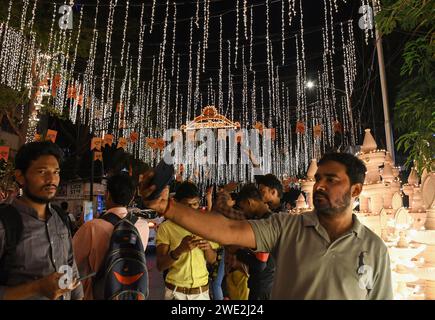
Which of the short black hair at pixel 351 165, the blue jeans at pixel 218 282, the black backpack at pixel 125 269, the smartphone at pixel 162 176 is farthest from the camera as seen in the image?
the blue jeans at pixel 218 282

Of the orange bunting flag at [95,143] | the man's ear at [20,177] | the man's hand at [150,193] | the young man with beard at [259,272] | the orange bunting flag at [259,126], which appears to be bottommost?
the young man with beard at [259,272]

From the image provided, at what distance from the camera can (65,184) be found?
20484mm

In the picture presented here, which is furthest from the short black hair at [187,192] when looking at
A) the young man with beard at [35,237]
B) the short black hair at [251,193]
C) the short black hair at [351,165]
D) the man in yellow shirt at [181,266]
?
the short black hair at [351,165]

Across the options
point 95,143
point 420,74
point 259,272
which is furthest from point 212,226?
point 95,143

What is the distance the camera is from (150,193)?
1.58m

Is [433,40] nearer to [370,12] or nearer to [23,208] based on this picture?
[370,12]

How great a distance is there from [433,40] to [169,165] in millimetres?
3841

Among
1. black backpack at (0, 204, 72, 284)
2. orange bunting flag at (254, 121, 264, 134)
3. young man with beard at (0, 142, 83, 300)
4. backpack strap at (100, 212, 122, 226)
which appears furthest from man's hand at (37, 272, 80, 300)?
orange bunting flag at (254, 121, 264, 134)

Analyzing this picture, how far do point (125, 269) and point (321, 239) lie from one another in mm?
1219

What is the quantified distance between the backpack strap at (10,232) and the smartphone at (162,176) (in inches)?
30.9

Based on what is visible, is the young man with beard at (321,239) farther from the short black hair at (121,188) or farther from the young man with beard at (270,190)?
the young man with beard at (270,190)

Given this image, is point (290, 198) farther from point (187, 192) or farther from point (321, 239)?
point (321, 239)

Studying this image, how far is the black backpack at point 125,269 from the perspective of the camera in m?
2.16
